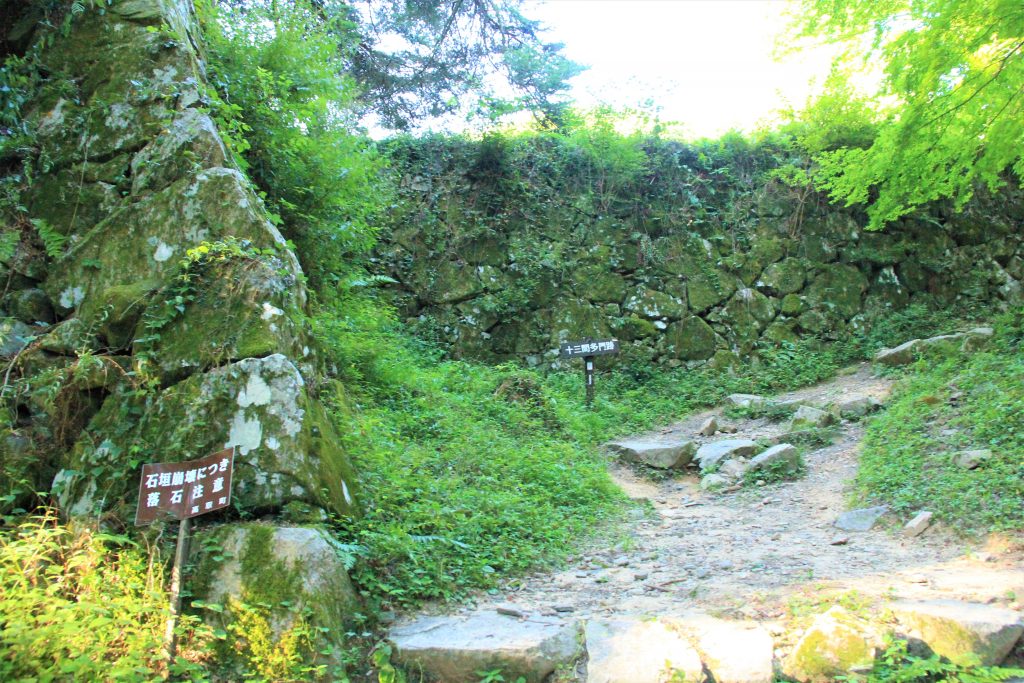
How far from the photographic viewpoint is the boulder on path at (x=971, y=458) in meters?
5.05

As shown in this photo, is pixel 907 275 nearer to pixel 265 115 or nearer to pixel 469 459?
pixel 469 459

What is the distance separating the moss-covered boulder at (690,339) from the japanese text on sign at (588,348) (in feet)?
6.51

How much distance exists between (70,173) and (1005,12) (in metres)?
7.51

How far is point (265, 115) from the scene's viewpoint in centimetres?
603

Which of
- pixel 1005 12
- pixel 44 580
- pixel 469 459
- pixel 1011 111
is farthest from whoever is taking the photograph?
pixel 1011 111

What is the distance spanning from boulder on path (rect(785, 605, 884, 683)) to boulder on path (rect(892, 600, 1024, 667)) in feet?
0.68

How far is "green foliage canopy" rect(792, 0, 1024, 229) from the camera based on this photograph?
17.7 feet

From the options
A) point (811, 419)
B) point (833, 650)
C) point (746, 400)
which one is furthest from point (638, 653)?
point (746, 400)

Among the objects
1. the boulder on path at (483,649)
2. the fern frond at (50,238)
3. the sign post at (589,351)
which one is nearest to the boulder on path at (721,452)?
the sign post at (589,351)

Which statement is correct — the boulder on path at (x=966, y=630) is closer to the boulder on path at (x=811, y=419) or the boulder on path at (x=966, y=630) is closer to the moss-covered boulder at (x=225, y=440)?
the moss-covered boulder at (x=225, y=440)

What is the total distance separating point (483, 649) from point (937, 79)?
621 cm

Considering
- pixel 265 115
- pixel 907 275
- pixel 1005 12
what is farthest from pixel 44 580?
pixel 907 275

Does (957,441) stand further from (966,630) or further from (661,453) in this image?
(966,630)

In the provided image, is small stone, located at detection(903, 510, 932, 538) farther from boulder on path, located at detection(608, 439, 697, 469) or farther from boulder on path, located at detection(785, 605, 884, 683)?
boulder on path, located at detection(608, 439, 697, 469)
